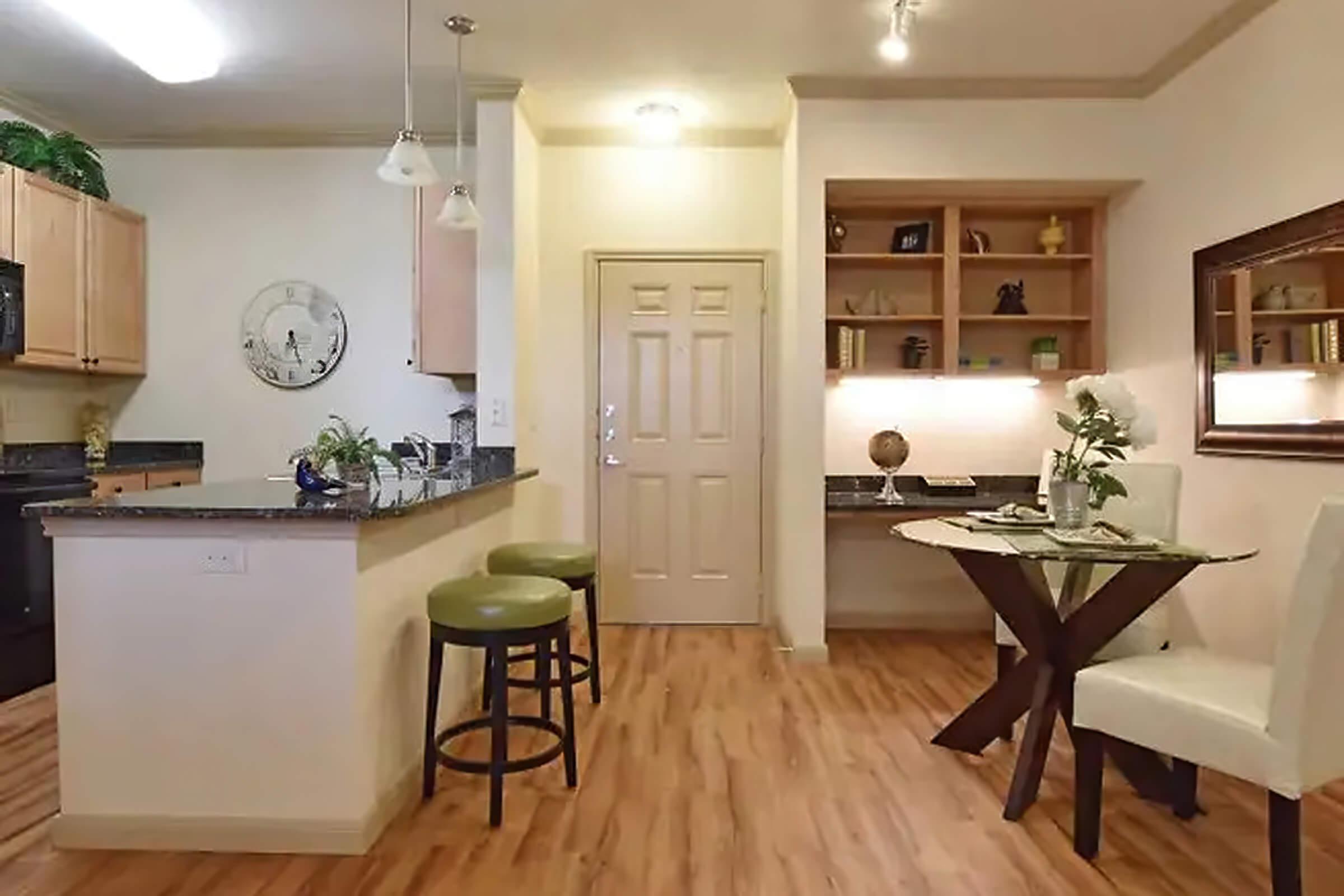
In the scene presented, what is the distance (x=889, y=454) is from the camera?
4.86 m

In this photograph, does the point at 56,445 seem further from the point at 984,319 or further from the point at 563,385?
the point at 984,319

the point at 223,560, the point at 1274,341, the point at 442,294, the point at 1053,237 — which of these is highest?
the point at 1053,237

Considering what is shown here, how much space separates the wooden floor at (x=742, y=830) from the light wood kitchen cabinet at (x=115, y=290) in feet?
6.39

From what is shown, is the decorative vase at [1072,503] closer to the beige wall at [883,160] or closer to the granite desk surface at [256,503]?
the beige wall at [883,160]

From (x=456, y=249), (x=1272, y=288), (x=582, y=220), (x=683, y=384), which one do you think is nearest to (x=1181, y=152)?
(x=1272, y=288)

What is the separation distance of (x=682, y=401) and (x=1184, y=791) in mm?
3139

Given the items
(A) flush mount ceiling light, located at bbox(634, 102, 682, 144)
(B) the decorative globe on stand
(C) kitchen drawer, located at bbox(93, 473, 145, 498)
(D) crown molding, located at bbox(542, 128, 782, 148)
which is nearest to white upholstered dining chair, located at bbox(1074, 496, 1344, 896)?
(B) the decorative globe on stand

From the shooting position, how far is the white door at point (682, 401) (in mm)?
5273

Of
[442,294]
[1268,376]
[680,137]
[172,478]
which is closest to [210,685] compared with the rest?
[442,294]

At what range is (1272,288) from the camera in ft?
11.5

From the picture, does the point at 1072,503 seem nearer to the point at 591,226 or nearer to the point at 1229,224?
the point at 1229,224

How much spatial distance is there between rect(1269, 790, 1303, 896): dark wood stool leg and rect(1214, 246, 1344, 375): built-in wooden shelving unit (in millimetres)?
1705

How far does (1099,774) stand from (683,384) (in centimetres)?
319

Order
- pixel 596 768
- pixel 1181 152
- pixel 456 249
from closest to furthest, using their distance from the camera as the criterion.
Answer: pixel 596 768 < pixel 1181 152 < pixel 456 249
